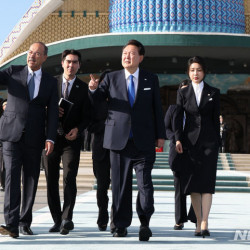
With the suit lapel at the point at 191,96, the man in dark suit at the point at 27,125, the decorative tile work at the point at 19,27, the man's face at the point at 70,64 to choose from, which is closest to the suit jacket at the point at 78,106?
the man's face at the point at 70,64

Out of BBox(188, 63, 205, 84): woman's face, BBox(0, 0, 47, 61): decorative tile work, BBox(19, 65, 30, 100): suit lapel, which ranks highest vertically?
BBox(0, 0, 47, 61): decorative tile work

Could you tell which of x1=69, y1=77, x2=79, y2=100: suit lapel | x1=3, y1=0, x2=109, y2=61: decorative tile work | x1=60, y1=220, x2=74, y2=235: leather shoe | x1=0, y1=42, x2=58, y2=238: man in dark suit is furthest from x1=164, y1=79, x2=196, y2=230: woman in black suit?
x1=3, y1=0, x2=109, y2=61: decorative tile work

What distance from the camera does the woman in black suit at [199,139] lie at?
20.3ft

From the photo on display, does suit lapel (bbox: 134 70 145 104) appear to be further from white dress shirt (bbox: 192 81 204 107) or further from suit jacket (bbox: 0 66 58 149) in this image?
suit jacket (bbox: 0 66 58 149)

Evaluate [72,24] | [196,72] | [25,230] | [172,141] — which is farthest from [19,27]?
[25,230]

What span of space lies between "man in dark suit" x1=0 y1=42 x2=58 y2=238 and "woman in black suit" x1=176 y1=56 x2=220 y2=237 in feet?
4.64

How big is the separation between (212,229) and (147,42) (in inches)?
820

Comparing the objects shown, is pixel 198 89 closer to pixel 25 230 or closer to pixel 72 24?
pixel 25 230

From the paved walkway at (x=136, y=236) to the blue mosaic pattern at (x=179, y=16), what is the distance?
80.0 ft

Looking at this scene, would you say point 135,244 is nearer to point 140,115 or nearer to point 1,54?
point 140,115

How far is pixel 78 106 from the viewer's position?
21.6ft

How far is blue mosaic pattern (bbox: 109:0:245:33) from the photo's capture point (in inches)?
1273

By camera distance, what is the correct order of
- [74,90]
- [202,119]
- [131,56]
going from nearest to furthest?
1. [131,56]
2. [202,119]
3. [74,90]

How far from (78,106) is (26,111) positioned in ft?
2.36
